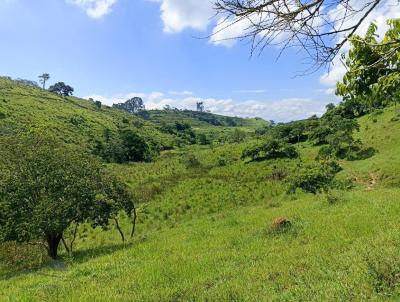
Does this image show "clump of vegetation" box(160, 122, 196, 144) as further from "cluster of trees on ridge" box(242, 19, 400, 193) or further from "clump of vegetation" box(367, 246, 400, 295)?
"clump of vegetation" box(367, 246, 400, 295)

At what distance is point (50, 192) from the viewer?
1856 cm

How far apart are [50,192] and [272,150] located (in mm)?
46148

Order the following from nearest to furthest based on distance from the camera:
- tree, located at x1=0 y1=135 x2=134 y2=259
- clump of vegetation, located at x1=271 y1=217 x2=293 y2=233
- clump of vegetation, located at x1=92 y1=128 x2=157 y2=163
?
1. clump of vegetation, located at x1=271 y1=217 x2=293 y2=233
2. tree, located at x1=0 y1=135 x2=134 y2=259
3. clump of vegetation, located at x1=92 y1=128 x2=157 y2=163

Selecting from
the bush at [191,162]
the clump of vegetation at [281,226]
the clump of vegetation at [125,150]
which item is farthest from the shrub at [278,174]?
the clump of vegetation at [125,150]

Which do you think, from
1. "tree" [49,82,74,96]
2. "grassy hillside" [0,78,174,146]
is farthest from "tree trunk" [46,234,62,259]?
"tree" [49,82,74,96]

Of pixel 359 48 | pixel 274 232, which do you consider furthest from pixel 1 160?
pixel 359 48

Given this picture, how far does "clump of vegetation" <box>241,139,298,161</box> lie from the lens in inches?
2314

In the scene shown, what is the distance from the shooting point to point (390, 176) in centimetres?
3077

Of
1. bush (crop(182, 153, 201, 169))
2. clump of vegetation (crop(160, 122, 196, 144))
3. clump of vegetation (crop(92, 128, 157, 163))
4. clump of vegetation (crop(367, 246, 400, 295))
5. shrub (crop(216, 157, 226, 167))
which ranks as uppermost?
clump of vegetation (crop(160, 122, 196, 144))

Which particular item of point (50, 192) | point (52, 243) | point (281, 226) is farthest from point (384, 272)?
point (52, 243)

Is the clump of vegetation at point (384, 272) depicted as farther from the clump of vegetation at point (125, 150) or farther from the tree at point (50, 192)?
the clump of vegetation at point (125, 150)

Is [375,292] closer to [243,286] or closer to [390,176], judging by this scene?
[243,286]

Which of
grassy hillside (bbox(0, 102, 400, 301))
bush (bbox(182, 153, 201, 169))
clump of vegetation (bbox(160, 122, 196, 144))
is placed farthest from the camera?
clump of vegetation (bbox(160, 122, 196, 144))

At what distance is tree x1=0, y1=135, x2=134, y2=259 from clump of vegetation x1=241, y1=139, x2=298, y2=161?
40825 millimetres
